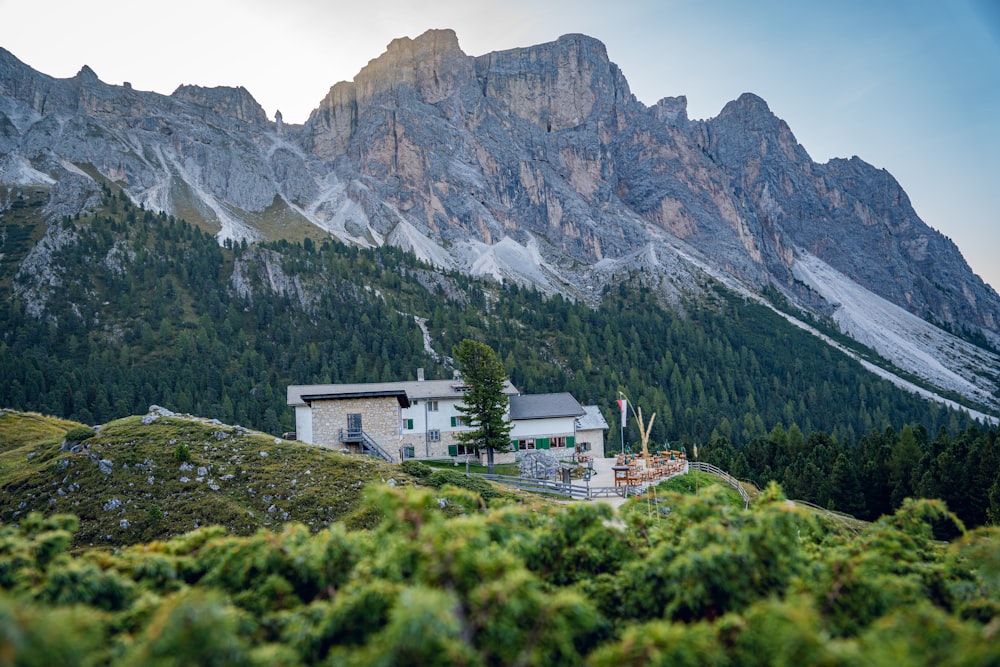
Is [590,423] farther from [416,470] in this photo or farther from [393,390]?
[416,470]

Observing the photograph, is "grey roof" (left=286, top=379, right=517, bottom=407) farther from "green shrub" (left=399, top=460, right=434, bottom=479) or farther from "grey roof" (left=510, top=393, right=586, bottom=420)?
"green shrub" (left=399, top=460, right=434, bottom=479)

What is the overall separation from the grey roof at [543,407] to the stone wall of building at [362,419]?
15.4 metres

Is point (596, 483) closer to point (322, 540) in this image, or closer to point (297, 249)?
point (322, 540)

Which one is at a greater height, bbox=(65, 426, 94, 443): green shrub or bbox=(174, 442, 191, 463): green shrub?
bbox=(65, 426, 94, 443): green shrub

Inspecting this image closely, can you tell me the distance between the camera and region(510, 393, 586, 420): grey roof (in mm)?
57000

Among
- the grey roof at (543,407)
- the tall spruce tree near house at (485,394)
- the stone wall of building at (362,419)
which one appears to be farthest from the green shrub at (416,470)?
the grey roof at (543,407)

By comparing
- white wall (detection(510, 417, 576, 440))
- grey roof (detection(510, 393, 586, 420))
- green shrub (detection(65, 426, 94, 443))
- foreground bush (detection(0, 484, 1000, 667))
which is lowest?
white wall (detection(510, 417, 576, 440))

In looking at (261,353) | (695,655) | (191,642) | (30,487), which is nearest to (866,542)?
(695,655)

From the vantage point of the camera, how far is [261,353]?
391ft

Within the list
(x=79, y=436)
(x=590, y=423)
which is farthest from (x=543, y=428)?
(x=79, y=436)

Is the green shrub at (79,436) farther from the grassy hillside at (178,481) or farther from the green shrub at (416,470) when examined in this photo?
the green shrub at (416,470)

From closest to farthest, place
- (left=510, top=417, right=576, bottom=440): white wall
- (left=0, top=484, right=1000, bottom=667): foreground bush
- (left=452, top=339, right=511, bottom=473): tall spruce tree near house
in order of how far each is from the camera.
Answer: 1. (left=0, top=484, right=1000, bottom=667): foreground bush
2. (left=452, top=339, right=511, bottom=473): tall spruce tree near house
3. (left=510, top=417, right=576, bottom=440): white wall

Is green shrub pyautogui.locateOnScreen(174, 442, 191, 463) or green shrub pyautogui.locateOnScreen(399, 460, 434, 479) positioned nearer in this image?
green shrub pyautogui.locateOnScreen(174, 442, 191, 463)

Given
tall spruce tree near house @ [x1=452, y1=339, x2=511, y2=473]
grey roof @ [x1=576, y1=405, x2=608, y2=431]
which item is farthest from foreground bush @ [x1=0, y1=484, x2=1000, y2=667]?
grey roof @ [x1=576, y1=405, x2=608, y2=431]
